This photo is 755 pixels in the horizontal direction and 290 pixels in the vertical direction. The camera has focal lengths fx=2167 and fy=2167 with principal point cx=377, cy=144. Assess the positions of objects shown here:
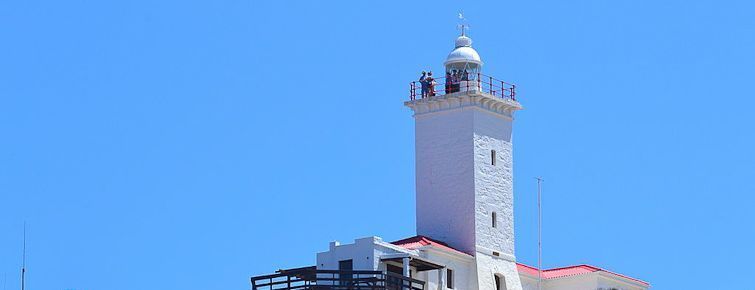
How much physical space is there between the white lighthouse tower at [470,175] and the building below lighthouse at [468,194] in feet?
0.14

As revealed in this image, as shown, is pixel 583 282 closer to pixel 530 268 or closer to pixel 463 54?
pixel 530 268

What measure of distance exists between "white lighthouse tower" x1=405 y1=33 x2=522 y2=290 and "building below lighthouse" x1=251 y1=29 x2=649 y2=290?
1.7 inches

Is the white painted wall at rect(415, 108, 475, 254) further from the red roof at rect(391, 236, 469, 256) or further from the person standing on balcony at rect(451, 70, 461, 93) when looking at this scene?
the person standing on balcony at rect(451, 70, 461, 93)

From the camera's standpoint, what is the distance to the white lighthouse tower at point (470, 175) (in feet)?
313

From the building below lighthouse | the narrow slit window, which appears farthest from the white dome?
the narrow slit window

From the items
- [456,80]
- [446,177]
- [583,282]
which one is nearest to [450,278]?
[446,177]

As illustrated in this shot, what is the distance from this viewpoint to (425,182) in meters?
96.7

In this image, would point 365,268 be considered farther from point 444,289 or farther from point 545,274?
point 545,274

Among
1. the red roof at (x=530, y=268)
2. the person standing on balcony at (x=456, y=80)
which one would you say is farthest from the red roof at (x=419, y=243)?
the person standing on balcony at (x=456, y=80)

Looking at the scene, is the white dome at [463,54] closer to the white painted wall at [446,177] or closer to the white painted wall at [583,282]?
the white painted wall at [446,177]

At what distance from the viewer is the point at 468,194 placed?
9531 cm

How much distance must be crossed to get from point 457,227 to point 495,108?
5.99 metres

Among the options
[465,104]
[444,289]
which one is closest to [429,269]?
[444,289]

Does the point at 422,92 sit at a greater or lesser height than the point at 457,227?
greater
